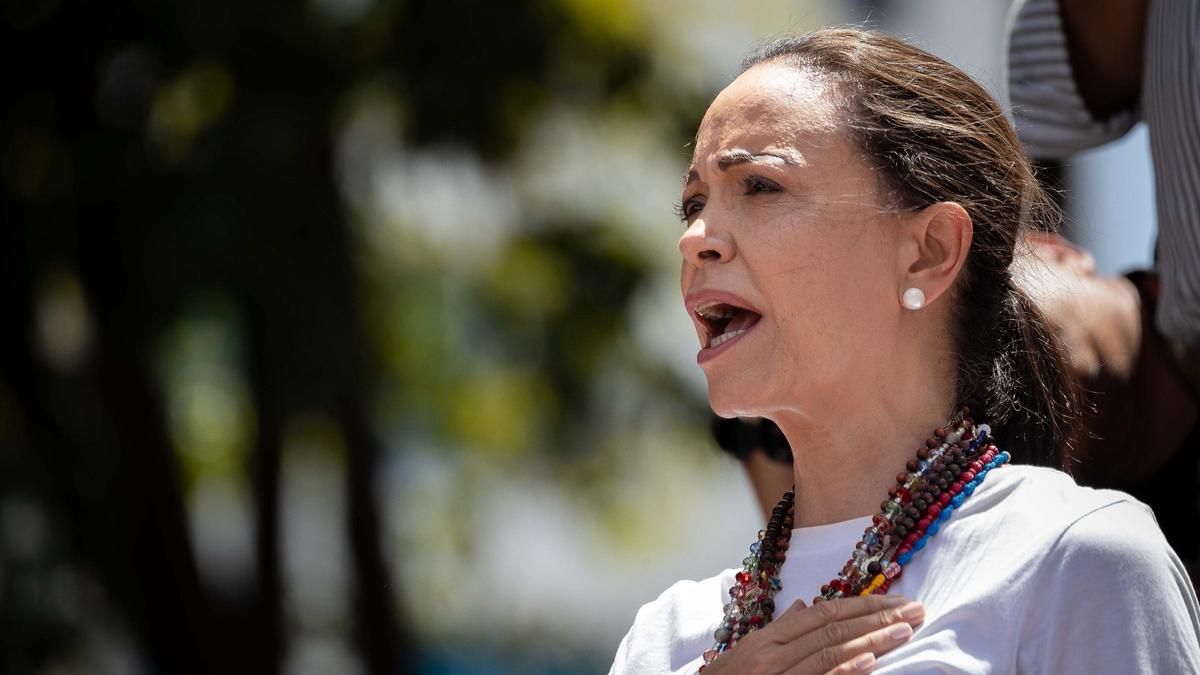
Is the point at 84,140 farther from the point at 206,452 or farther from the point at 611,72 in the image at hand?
the point at 611,72

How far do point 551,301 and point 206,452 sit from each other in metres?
2.40

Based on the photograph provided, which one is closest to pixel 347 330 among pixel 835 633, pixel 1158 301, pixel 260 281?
pixel 260 281

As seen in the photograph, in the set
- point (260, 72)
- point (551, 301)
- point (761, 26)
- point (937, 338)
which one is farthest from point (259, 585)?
point (937, 338)

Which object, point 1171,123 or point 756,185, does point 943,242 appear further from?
point 1171,123

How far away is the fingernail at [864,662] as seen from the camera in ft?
6.01

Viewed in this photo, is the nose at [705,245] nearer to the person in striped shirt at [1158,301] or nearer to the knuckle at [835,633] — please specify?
the knuckle at [835,633]

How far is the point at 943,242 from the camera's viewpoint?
212cm

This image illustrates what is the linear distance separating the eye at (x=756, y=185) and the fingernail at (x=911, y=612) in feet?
1.97

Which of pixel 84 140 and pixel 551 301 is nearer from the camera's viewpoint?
pixel 84 140

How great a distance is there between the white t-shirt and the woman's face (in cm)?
26

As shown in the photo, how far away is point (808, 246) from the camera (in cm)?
207

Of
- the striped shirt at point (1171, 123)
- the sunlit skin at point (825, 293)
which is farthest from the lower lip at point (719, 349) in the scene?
the striped shirt at point (1171, 123)

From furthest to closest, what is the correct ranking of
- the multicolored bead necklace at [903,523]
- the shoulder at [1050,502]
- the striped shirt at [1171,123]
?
1. the striped shirt at [1171,123]
2. the multicolored bead necklace at [903,523]
3. the shoulder at [1050,502]

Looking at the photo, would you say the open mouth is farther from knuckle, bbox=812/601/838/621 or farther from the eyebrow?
knuckle, bbox=812/601/838/621
